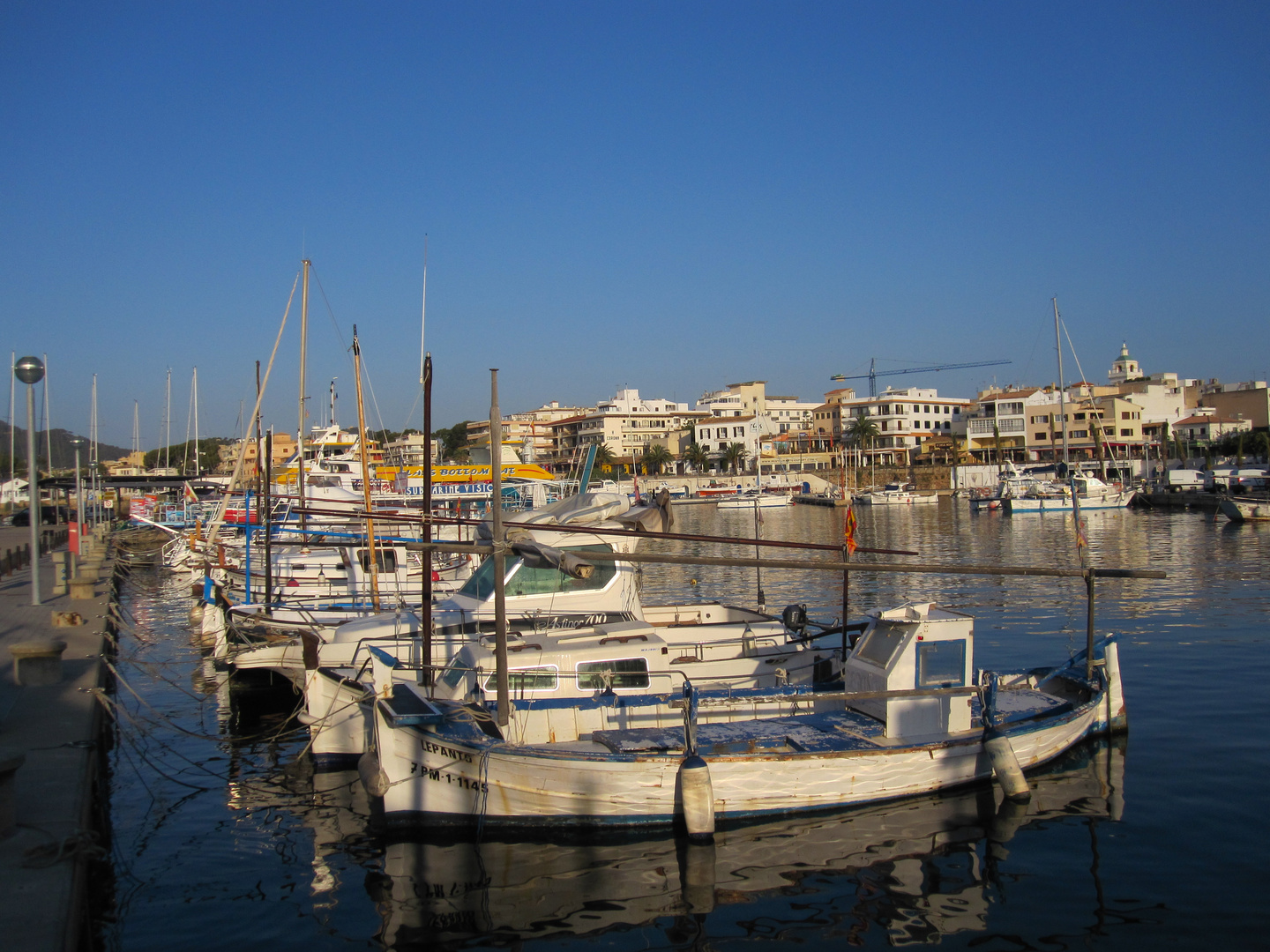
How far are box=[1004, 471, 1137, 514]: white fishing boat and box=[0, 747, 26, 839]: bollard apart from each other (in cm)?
8217

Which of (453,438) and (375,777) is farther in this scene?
(453,438)

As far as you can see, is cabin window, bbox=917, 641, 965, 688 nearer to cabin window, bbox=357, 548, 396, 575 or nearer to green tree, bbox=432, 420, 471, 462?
cabin window, bbox=357, 548, 396, 575

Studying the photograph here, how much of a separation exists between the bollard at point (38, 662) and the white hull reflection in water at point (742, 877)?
21.9 feet

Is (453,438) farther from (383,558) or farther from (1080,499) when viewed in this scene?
(383,558)

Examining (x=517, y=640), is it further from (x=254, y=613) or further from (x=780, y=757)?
(x=254, y=613)

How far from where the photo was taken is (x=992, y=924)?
965 centimetres

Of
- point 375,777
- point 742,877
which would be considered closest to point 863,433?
point 742,877

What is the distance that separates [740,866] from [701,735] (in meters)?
2.14

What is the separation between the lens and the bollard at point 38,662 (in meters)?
13.8

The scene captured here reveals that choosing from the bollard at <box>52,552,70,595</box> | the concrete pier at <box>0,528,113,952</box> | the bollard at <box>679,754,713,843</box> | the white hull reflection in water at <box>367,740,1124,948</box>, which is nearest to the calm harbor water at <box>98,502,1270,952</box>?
the white hull reflection in water at <box>367,740,1124,948</box>

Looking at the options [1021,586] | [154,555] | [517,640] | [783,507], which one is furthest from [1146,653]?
[783,507]

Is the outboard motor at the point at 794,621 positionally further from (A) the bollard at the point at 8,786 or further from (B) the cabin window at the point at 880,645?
(A) the bollard at the point at 8,786

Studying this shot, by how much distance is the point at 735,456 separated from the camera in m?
141

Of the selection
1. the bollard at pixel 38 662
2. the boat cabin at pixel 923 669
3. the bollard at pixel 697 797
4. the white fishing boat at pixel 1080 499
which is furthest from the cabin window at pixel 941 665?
the white fishing boat at pixel 1080 499
